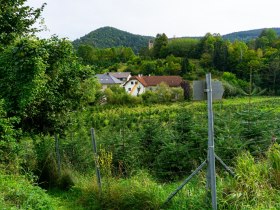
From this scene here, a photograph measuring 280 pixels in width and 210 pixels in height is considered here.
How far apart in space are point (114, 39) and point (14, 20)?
14099 centimetres

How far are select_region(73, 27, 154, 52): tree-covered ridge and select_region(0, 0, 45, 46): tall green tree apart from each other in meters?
130

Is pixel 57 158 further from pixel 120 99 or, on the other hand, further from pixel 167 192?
pixel 120 99

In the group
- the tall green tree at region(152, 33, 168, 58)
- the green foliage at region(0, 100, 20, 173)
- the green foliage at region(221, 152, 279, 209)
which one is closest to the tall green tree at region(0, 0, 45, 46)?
the green foliage at region(0, 100, 20, 173)

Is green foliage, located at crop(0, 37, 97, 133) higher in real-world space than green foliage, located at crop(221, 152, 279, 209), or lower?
higher

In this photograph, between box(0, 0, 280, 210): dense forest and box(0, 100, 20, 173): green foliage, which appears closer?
box(0, 0, 280, 210): dense forest

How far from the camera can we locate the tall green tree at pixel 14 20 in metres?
8.22

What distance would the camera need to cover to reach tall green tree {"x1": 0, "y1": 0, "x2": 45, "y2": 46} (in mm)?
8219

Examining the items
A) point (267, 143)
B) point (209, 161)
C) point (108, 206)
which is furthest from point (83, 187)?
point (267, 143)

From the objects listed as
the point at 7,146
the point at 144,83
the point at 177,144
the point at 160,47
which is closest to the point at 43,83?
the point at 7,146

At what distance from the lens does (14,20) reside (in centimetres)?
850

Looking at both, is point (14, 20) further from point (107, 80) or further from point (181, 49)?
point (181, 49)

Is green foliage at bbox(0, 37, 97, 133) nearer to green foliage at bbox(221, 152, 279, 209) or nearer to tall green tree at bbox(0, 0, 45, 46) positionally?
tall green tree at bbox(0, 0, 45, 46)

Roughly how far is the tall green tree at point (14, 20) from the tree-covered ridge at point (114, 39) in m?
130

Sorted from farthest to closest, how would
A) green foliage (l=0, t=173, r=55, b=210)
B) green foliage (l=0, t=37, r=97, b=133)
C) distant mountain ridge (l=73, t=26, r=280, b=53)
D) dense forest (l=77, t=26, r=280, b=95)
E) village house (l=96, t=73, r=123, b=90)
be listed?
distant mountain ridge (l=73, t=26, r=280, b=53), village house (l=96, t=73, r=123, b=90), dense forest (l=77, t=26, r=280, b=95), green foliage (l=0, t=37, r=97, b=133), green foliage (l=0, t=173, r=55, b=210)
